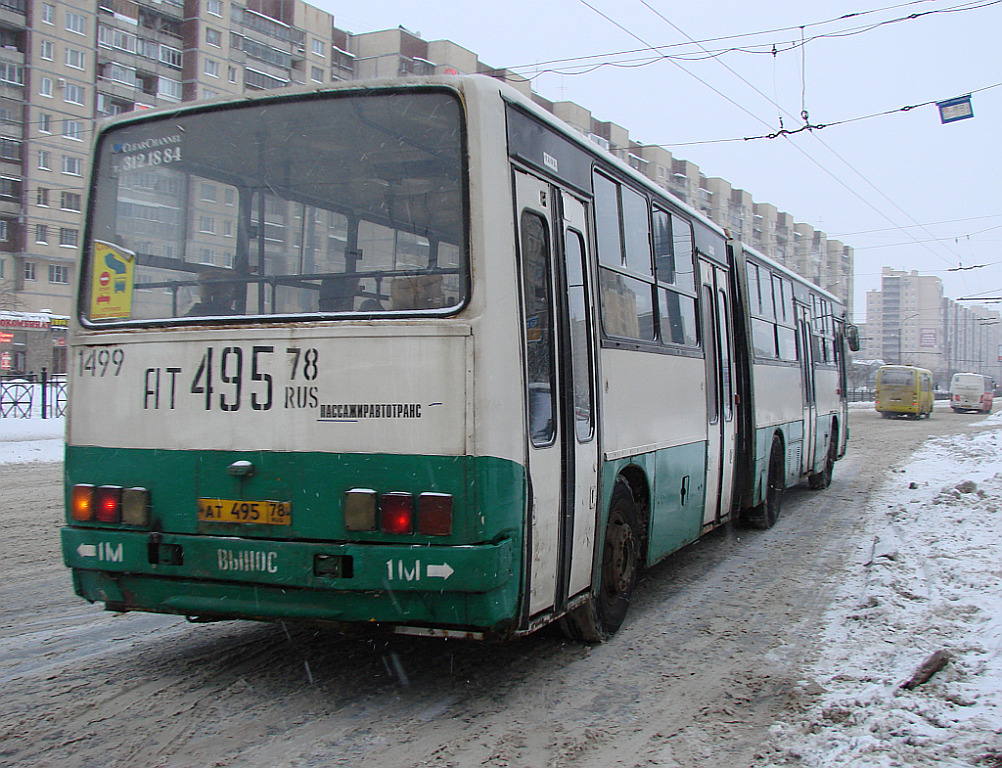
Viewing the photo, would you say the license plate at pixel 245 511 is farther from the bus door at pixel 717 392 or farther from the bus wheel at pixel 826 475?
the bus wheel at pixel 826 475

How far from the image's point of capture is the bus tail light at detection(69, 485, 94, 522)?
482cm

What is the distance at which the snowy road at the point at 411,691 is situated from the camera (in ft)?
13.2

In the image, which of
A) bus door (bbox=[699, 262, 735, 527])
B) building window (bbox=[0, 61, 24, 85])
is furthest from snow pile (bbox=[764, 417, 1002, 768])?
building window (bbox=[0, 61, 24, 85])

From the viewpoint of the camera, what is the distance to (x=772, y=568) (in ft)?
28.0

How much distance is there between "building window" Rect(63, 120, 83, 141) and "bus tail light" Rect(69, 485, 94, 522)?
2338 inches

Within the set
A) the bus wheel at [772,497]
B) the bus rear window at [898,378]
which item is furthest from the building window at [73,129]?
the bus wheel at [772,497]

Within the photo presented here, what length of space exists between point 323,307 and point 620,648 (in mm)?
2840

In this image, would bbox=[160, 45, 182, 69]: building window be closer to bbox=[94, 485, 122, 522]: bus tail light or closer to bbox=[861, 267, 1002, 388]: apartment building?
bbox=[861, 267, 1002, 388]: apartment building

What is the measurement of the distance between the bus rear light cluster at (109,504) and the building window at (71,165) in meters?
58.4

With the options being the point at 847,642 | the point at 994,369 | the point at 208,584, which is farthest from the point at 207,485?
the point at 994,369

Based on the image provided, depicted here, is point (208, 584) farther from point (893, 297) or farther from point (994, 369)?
point (994, 369)

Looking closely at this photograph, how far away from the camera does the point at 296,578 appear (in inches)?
174

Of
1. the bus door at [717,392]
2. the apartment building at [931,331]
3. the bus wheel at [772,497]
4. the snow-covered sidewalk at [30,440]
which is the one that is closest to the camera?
the bus door at [717,392]

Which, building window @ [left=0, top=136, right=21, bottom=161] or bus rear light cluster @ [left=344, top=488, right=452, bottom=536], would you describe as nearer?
bus rear light cluster @ [left=344, top=488, right=452, bottom=536]
